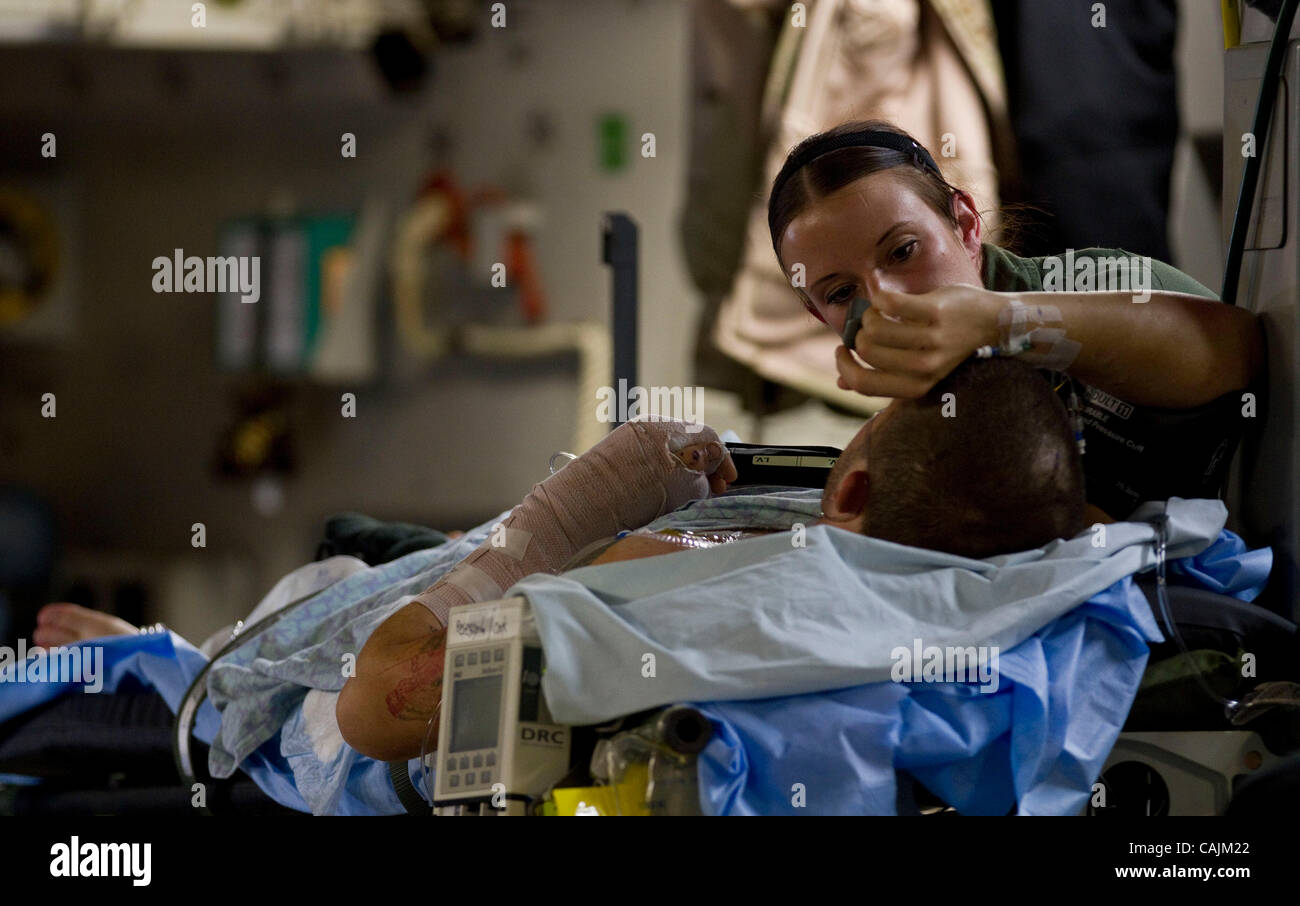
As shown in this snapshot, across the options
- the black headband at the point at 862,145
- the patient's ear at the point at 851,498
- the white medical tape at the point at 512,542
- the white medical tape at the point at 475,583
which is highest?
the black headband at the point at 862,145

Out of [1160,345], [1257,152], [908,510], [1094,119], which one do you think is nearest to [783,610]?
[908,510]

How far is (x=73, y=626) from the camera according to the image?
1600 mm

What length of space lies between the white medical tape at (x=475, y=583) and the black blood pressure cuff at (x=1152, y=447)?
50 cm

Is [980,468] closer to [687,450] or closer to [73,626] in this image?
[687,450]

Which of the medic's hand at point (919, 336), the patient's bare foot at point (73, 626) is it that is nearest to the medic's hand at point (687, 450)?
the medic's hand at point (919, 336)

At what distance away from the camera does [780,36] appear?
238 cm

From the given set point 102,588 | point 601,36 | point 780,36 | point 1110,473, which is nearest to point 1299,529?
point 1110,473

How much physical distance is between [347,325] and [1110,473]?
6.56 feet

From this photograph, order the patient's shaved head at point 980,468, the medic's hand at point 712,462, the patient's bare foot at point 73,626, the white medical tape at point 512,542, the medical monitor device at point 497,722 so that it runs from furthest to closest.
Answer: the patient's bare foot at point 73,626 < the medic's hand at point 712,462 < the white medical tape at point 512,542 < the patient's shaved head at point 980,468 < the medical monitor device at point 497,722

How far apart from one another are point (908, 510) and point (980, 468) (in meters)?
0.06

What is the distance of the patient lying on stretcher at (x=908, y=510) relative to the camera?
3.05 ft

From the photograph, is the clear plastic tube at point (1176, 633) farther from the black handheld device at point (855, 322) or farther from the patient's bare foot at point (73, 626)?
the patient's bare foot at point (73, 626)

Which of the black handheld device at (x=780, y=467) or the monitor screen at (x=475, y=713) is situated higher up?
the black handheld device at (x=780, y=467)
